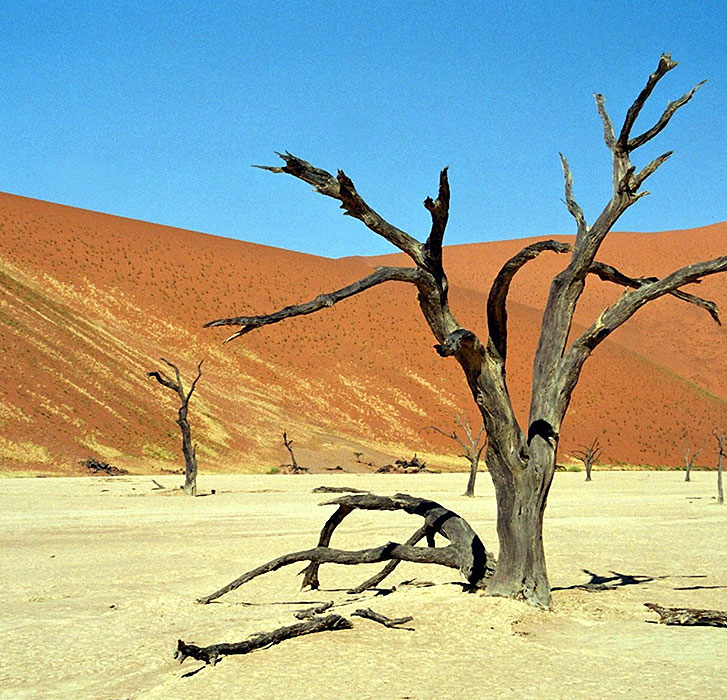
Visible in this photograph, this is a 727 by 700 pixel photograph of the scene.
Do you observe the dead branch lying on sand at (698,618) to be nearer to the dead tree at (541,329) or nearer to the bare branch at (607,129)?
the dead tree at (541,329)

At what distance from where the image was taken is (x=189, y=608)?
10.4 meters

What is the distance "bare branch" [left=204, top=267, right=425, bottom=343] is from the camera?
27.6 ft

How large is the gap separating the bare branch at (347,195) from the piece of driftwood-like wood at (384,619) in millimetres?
3102

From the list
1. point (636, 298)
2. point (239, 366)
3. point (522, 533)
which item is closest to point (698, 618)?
point (522, 533)

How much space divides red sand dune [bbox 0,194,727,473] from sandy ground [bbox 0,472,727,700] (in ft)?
89.1

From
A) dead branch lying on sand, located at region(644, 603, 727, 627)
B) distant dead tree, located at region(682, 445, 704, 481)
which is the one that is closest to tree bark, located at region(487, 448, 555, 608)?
dead branch lying on sand, located at region(644, 603, 727, 627)

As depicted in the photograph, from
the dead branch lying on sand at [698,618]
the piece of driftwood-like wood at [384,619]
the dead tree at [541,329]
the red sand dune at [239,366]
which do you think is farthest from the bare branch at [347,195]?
the red sand dune at [239,366]

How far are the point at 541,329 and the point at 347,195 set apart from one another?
2.22 m

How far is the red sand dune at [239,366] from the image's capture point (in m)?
49.3

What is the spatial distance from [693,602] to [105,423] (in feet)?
136

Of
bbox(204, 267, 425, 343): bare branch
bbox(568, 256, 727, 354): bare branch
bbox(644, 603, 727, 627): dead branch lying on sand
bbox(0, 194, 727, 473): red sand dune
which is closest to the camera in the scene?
bbox(204, 267, 425, 343): bare branch

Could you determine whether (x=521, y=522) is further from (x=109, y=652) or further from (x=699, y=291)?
(x=699, y=291)

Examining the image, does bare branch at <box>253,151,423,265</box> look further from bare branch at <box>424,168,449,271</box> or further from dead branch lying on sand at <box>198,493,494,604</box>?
dead branch lying on sand at <box>198,493,494,604</box>

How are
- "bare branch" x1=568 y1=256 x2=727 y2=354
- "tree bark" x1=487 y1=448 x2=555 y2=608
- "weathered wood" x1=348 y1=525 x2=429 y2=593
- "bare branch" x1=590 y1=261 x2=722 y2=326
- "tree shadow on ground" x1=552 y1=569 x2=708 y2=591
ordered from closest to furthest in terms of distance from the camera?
"tree bark" x1=487 y1=448 x2=555 y2=608, "bare branch" x1=568 y1=256 x2=727 y2=354, "weathered wood" x1=348 y1=525 x2=429 y2=593, "bare branch" x1=590 y1=261 x2=722 y2=326, "tree shadow on ground" x1=552 y1=569 x2=708 y2=591
